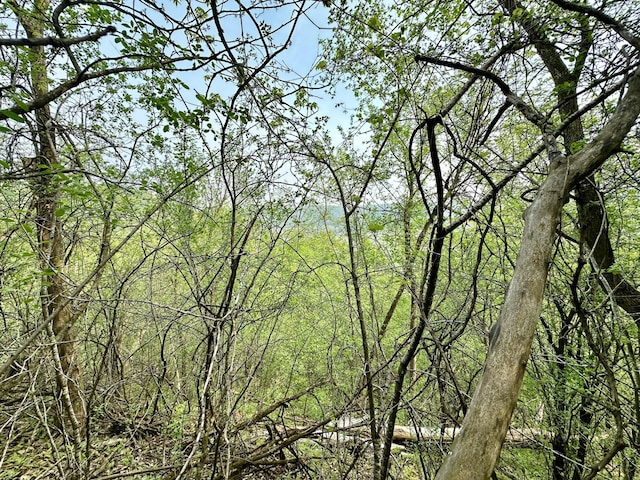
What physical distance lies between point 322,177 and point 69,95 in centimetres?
201

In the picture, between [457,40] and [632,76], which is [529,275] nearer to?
[632,76]

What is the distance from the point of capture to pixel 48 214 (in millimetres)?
2422

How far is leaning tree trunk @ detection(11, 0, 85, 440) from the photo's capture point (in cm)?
169

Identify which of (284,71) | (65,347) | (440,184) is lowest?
(65,347)

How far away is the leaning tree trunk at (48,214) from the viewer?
5.53ft

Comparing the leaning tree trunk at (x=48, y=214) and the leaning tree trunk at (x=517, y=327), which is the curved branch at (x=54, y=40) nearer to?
the leaning tree trunk at (x=48, y=214)

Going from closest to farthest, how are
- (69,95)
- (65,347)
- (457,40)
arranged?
(457,40) < (69,95) < (65,347)

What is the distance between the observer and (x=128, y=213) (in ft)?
7.55

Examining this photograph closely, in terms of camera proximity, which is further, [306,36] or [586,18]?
[306,36]

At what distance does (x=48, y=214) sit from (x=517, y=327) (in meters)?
3.25

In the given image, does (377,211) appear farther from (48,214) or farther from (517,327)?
(48,214)

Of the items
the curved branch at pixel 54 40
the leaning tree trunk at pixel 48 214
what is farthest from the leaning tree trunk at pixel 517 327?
the curved branch at pixel 54 40

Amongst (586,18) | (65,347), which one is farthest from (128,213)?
(586,18)

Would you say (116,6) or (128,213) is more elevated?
(116,6)
